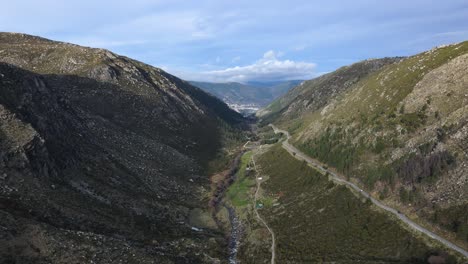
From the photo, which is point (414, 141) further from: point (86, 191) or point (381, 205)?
point (86, 191)

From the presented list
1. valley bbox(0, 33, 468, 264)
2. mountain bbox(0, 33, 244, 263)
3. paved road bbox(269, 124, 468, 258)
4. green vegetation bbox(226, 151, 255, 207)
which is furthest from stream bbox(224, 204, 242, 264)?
paved road bbox(269, 124, 468, 258)

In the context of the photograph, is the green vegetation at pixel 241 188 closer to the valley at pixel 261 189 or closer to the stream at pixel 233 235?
the valley at pixel 261 189

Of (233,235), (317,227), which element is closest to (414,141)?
(317,227)

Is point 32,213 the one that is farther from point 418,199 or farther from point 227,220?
point 418,199

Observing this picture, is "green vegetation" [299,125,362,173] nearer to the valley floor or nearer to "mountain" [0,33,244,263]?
the valley floor

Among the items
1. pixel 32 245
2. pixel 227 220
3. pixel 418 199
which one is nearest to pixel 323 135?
pixel 227 220

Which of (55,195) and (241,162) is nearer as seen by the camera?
(55,195)
